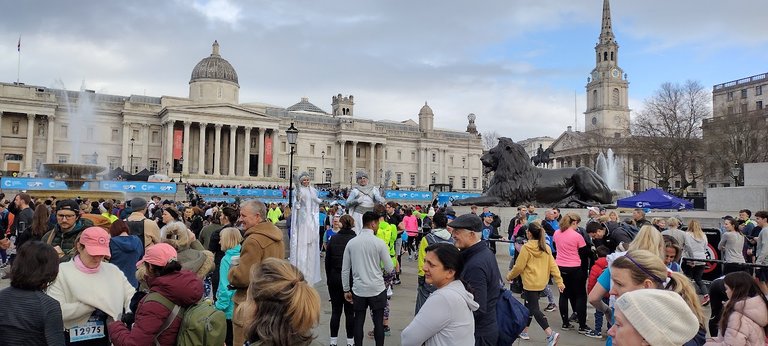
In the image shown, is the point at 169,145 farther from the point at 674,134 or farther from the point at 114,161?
the point at 674,134

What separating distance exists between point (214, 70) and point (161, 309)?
74.3 m

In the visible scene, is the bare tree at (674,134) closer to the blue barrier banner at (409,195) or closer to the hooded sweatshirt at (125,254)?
the blue barrier banner at (409,195)

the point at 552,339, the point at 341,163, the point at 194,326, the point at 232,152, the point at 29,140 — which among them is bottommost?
the point at 552,339

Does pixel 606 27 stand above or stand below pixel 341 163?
above

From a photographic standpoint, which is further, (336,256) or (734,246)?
(734,246)

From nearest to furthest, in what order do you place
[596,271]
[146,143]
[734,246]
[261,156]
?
[596,271]
[734,246]
[146,143]
[261,156]

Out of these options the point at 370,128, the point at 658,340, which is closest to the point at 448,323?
the point at 658,340

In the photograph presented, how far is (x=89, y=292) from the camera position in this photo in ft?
13.8

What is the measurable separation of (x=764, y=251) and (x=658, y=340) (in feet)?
30.5

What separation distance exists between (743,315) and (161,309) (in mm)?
4177

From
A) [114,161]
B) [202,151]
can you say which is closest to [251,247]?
[202,151]

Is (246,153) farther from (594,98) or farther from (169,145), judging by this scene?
(594,98)

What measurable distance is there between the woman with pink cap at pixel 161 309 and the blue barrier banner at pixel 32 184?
36.4m

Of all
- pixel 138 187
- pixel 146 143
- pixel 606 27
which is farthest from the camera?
pixel 606 27
